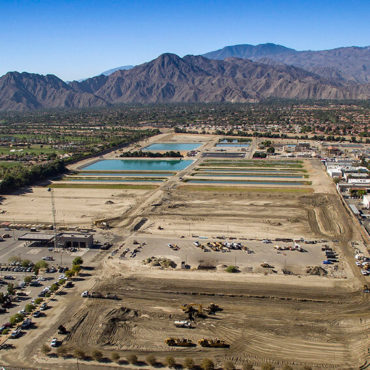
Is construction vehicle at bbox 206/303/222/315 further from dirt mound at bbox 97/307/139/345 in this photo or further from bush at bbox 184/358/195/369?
bush at bbox 184/358/195/369

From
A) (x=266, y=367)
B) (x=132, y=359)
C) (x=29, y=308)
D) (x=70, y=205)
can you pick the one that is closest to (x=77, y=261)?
(x=29, y=308)

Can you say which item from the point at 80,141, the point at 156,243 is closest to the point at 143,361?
the point at 156,243

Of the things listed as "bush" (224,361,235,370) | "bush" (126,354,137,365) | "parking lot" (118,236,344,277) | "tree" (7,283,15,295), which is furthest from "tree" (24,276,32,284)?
"bush" (224,361,235,370)

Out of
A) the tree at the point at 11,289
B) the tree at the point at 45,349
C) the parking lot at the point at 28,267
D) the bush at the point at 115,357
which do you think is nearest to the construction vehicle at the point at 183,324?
the bush at the point at 115,357

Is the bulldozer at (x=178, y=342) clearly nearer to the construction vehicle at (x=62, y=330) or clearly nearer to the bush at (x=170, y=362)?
the bush at (x=170, y=362)

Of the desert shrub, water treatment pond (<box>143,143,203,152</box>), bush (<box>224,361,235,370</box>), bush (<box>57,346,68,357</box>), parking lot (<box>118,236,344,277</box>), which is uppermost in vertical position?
water treatment pond (<box>143,143,203,152</box>)

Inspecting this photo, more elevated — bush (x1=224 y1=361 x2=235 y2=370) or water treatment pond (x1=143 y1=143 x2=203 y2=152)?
water treatment pond (x1=143 y1=143 x2=203 y2=152)

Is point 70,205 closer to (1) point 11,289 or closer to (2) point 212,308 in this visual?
(1) point 11,289
